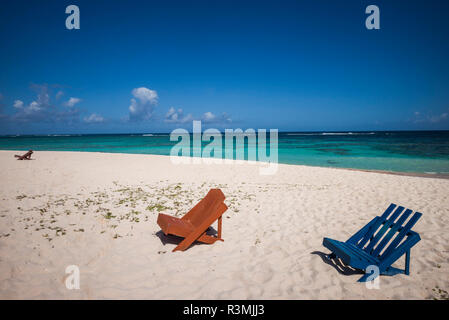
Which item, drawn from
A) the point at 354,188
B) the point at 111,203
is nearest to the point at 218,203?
the point at 111,203

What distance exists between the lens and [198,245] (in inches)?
195

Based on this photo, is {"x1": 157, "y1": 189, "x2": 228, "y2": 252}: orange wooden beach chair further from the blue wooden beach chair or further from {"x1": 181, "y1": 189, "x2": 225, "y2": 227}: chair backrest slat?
the blue wooden beach chair

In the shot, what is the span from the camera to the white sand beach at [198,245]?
11.6ft

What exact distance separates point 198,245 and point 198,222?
506 mm

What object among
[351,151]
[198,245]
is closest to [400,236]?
[198,245]

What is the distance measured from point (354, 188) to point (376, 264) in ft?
22.8

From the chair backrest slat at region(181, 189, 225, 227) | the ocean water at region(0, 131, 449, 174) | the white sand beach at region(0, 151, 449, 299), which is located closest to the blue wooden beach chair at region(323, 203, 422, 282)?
the white sand beach at region(0, 151, 449, 299)

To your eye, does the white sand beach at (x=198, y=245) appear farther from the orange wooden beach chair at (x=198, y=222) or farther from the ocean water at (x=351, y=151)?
the ocean water at (x=351, y=151)

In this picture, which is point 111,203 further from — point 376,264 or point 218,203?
point 376,264

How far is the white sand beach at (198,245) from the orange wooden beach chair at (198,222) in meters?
0.22

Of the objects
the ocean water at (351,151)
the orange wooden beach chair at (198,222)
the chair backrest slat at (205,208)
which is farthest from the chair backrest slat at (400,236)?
the ocean water at (351,151)

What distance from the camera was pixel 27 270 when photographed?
152 inches

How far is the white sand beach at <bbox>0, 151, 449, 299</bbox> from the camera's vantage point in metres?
3.54

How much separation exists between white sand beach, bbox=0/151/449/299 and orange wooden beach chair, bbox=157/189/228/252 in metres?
0.22
